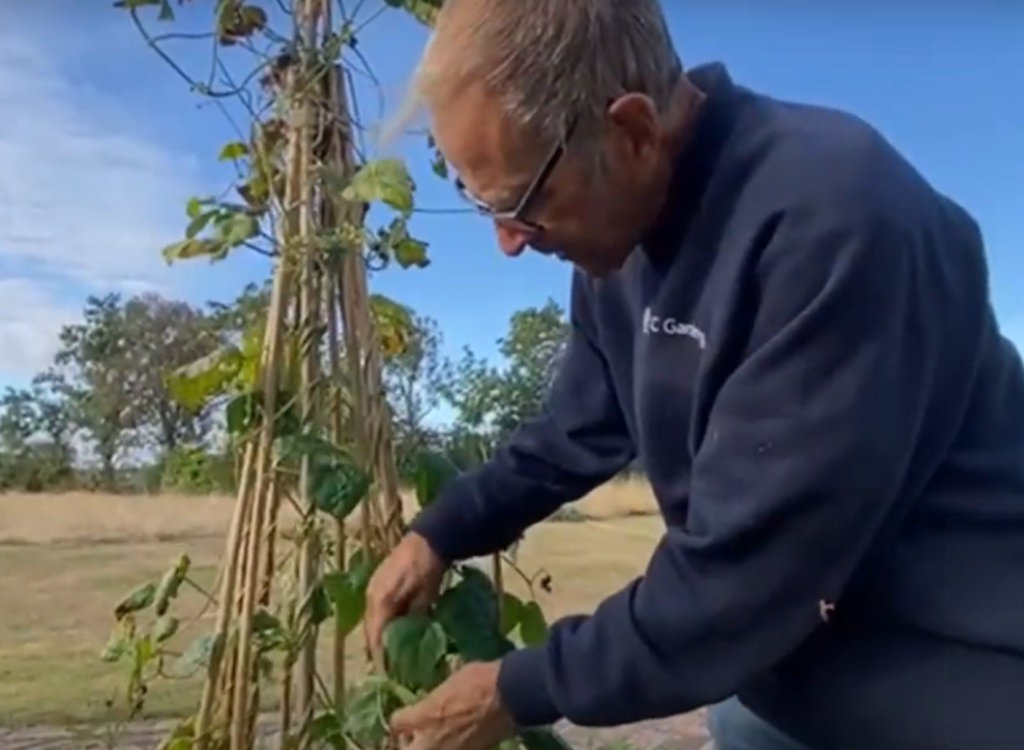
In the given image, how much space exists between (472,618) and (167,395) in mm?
415

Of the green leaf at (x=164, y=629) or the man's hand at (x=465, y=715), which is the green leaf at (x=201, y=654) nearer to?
the green leaf at (x=164, y=629)

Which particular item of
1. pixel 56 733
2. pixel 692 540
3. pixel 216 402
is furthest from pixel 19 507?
Result: pixel 692 540

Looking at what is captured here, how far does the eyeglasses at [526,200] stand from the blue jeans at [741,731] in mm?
331

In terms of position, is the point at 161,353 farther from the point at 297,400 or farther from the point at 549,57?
the point at 549,57

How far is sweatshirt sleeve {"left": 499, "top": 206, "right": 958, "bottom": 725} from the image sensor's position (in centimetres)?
61

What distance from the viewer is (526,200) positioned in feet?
2.22

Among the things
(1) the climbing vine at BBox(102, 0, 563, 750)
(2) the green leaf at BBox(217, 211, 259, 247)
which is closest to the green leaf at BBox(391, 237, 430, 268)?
(1) the climbing vine at BBox(102, 0, 563, 750)

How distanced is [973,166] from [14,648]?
1233mm

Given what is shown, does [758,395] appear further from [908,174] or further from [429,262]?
[429,262]

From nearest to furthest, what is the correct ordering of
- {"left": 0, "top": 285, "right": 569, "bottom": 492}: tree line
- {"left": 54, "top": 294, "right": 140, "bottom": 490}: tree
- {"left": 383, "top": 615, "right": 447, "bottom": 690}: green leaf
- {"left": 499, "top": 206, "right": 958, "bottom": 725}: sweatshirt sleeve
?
{"left": 499, "top": 206, "right": 958, "bottom": 725}: sweatshirt sleeve → {"left": 383, "top": 615, "right": 447, "bottom": 690}: green leaf → {"left": 0, "top": 285, "right": 569, "bottom": 492}: tree line → {"left": 54, "top": 294, "right": 140, "bottom": 490}: tree

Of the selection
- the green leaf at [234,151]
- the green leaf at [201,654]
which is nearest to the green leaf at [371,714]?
the green leaf at [201,654]

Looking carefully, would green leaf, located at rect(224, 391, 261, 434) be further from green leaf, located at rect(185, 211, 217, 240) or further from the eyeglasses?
the eyeglasses

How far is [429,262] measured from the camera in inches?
43.1

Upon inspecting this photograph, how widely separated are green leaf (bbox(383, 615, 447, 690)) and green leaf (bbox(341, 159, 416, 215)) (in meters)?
0.30
